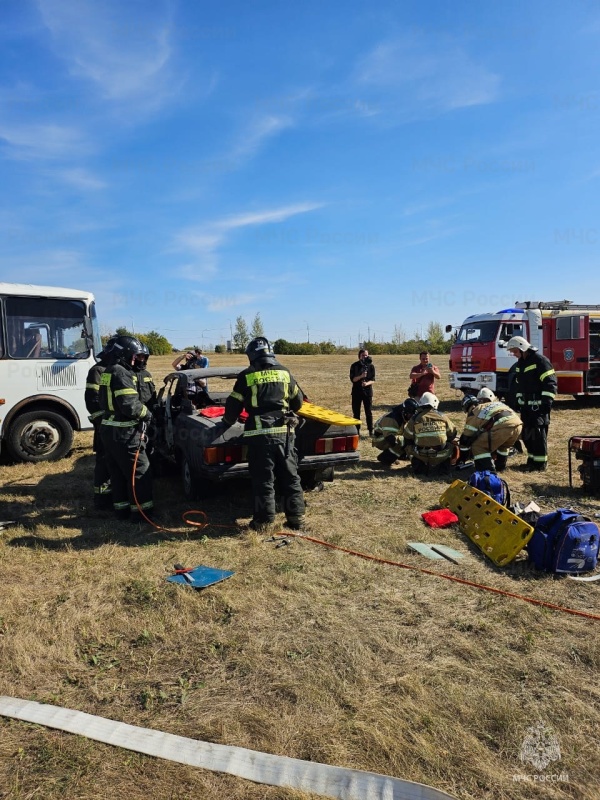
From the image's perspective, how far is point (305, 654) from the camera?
3057 millimetres

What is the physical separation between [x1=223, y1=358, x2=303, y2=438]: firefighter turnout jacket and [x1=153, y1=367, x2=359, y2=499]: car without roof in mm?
281

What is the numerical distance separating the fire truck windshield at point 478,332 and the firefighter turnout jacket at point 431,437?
314 inches

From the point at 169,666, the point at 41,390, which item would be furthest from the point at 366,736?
the point at 41,390

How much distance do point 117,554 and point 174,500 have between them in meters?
1.67

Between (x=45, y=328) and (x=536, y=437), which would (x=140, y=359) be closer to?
(x=45, y=328)

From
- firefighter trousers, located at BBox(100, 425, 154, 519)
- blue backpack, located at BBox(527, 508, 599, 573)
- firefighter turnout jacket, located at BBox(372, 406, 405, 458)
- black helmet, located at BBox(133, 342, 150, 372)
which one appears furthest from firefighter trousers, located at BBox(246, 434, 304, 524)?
firefighter turnout jacket, located at BBox(372, 406, 405, 458)

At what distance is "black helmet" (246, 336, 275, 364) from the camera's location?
5.14 metres

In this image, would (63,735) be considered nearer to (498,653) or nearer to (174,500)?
(498,653)

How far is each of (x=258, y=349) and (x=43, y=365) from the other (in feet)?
14.5

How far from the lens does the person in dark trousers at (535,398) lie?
724cm

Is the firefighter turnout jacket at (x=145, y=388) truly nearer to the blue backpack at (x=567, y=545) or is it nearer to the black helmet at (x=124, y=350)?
the black helmet at (x=124, y=350)

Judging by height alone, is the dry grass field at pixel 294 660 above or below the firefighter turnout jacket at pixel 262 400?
below

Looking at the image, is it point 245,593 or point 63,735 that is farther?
point 245,593
